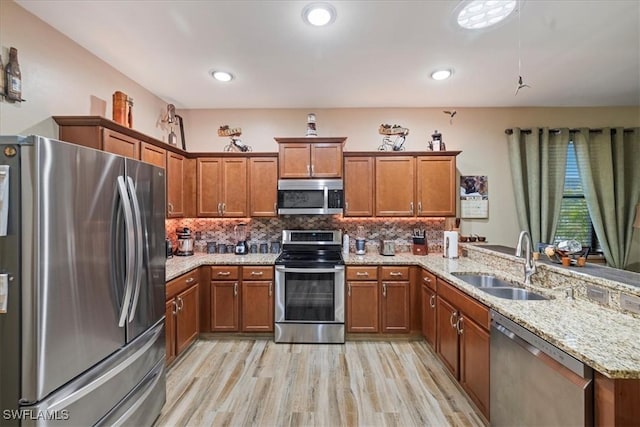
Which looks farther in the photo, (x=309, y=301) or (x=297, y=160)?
(x=297, y=160)

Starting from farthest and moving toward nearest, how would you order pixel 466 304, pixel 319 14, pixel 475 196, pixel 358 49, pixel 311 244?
pixel 475 196, pixel 311 244, pixel 358 49, pixel 466 304, pixel 319 14

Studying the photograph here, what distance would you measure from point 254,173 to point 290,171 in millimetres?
492

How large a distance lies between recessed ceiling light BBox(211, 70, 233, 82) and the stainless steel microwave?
126cm

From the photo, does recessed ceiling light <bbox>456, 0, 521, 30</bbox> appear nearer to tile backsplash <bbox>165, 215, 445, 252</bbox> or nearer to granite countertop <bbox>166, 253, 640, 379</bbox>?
granite countertop <bbox>166, 253, 640, 379</bbox>

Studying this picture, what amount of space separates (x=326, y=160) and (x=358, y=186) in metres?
0.53

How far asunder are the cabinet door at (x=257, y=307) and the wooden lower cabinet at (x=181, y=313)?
→ 53 cm

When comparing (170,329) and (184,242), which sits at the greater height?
(184,242)

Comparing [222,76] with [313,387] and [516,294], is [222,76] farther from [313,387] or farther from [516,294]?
[516,294]

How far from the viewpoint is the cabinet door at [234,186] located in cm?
361

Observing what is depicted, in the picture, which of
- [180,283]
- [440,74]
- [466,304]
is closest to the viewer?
[466,304]

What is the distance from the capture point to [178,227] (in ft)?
12.3

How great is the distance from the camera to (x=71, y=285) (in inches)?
49.1

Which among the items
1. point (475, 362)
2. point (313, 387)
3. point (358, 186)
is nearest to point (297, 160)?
point (358, 186)

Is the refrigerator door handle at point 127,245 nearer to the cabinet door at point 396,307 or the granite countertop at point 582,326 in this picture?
the granite countertop at point 582,326
